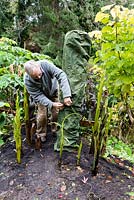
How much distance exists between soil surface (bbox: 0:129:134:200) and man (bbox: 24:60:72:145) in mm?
413

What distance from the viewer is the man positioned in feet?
11.2

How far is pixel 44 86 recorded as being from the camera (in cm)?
369

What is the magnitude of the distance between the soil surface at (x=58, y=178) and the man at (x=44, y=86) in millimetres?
413

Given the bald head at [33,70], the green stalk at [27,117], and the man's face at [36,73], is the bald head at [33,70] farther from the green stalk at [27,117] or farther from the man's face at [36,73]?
the green stalk at [27,117]

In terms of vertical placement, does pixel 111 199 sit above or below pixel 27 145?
below

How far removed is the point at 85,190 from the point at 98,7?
31.4 feet

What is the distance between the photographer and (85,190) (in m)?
2.94

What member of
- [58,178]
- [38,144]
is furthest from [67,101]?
[58,178]

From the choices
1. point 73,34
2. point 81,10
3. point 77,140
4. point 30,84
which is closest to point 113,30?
point 73,34

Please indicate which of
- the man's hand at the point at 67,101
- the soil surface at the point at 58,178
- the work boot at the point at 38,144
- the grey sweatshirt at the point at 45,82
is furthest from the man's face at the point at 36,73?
the soil surface at the point at 58,178

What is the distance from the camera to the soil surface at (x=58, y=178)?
2.92 meters

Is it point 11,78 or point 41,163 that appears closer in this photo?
point 41,163

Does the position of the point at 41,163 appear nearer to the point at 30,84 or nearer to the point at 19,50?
the point at 30,84


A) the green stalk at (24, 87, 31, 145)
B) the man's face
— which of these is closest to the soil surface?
the green stalk at (24, 87, 31, 145)
